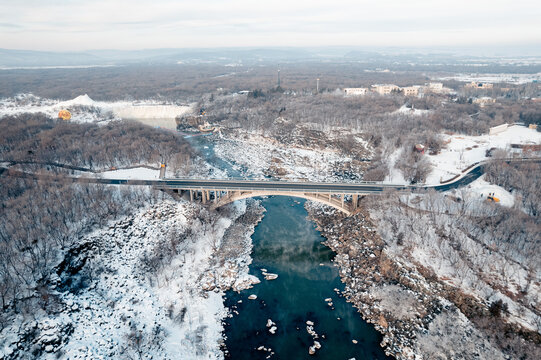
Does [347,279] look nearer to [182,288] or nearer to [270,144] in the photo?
[182,288]

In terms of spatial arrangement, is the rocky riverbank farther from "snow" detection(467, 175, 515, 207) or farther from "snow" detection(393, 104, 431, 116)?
"snow" detection(393, 104, 431, 116)

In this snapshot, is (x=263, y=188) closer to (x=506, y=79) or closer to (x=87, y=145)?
(x=87, y=145)

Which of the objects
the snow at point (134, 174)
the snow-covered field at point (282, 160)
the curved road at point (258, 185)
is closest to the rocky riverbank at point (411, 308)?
the curved road at point (258, 185)

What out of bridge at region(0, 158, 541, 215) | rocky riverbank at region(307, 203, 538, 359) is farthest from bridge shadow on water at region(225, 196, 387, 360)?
bridge at region(0, 158, 541, 215)

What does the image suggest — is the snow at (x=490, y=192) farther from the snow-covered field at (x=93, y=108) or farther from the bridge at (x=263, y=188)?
the snow-covered field at (x=93, y=108)

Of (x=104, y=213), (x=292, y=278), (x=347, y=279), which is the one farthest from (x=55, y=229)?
(x=347, y=279)

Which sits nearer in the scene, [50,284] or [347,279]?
[50,284]

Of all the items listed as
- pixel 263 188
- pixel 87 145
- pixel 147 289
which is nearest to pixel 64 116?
pixel 87 145
